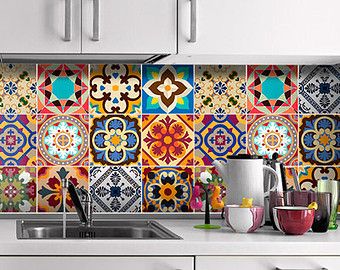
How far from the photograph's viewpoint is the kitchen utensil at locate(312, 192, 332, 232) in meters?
2.95

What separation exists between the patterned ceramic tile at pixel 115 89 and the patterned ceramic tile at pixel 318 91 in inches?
28.2

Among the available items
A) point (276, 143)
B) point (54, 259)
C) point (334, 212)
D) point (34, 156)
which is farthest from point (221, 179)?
point (54, 259)

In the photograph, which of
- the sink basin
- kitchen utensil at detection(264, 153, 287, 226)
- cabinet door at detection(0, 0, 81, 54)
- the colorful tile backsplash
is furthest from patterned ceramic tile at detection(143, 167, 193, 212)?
cabinet door at detection(0, 0, 81, 54)

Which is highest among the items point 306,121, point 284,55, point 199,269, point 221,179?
point 284,55

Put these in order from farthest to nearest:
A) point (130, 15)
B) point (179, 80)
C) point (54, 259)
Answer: point (179, 80), point (130, 15), point (54, 259)

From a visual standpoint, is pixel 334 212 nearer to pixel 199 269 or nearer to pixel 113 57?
pixel 199 269

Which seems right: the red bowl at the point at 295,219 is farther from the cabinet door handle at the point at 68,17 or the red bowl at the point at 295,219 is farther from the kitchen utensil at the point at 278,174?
the cabinet door handle at the point at 68,17

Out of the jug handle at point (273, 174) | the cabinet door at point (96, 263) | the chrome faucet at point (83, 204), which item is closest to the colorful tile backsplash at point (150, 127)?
the chrome faucet at point (83, 204)

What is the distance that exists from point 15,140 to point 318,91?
1316 millimetres

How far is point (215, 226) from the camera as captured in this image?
3096mm

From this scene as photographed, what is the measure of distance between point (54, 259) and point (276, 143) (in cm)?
123

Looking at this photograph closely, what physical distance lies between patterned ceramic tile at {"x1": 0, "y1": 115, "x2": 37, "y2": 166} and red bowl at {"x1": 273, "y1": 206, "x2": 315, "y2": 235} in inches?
44.4

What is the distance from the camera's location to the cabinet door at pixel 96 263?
2.68m

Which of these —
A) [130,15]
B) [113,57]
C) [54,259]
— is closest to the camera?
[54,259]
